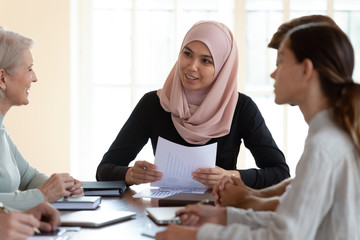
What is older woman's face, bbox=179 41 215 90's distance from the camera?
2.67m

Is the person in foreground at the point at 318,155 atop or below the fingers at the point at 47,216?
atop

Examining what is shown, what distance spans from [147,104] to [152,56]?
1.82 meters

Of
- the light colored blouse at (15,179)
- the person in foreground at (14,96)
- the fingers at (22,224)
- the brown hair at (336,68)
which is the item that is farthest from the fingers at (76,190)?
the brown hair at (336,68)

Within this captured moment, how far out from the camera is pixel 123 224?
1.73 meters

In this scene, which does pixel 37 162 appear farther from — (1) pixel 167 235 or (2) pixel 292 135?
(1) pixel 167 235

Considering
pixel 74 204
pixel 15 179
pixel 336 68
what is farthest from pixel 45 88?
pixel 336 68

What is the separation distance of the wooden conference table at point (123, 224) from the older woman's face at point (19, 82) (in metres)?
0.61

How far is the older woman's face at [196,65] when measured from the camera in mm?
2670

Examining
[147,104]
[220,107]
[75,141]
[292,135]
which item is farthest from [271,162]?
[75,141]

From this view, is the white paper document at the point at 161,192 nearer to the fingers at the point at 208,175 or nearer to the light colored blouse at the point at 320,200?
the fingers at the point at 208,175

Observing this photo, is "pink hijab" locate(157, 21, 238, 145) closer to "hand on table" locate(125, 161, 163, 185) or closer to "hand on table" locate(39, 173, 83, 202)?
"hand on table" locate(125, 161, 163, 185)

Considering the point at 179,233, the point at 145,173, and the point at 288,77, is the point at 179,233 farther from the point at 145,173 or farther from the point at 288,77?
the point at 145,173

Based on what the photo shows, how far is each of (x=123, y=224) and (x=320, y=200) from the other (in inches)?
28.0

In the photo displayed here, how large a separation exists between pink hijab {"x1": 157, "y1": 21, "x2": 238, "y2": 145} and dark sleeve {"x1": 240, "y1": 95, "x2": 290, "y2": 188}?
91 millimetres
